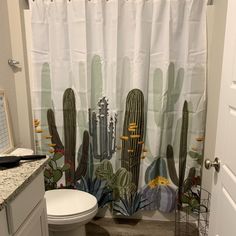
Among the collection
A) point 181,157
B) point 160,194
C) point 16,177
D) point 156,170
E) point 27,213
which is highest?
point 16,177

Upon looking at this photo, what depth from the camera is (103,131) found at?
6.59 ft

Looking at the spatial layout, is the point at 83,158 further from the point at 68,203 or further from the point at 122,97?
the point at 122,97

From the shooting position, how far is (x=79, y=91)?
197 centimetres

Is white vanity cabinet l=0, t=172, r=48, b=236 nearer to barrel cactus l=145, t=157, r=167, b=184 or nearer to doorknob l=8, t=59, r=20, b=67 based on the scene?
barrel cactus l=145, t=157, r=167, b=184

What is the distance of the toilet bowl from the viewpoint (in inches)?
58.5

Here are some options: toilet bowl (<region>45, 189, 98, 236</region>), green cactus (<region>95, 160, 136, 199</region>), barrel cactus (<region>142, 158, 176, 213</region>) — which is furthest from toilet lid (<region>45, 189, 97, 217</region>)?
barrel cactus (<region>142, 158, 176, 213</region>)

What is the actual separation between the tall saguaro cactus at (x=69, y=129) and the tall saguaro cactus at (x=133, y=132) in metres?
0.42

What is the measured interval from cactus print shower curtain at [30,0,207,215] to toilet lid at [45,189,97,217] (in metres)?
0.38

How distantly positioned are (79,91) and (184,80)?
2.73 ft

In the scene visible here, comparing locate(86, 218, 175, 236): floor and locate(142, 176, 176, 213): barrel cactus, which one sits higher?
locate(142, 176, 176, 213): barrel cactus

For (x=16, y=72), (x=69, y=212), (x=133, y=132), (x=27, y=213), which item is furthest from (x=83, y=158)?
(x=27, y=213)

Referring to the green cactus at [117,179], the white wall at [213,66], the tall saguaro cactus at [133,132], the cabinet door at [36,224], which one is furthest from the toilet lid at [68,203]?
the white wall at [213,66]

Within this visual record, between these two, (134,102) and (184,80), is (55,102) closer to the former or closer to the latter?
(134,102)

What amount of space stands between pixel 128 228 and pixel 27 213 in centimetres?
127
